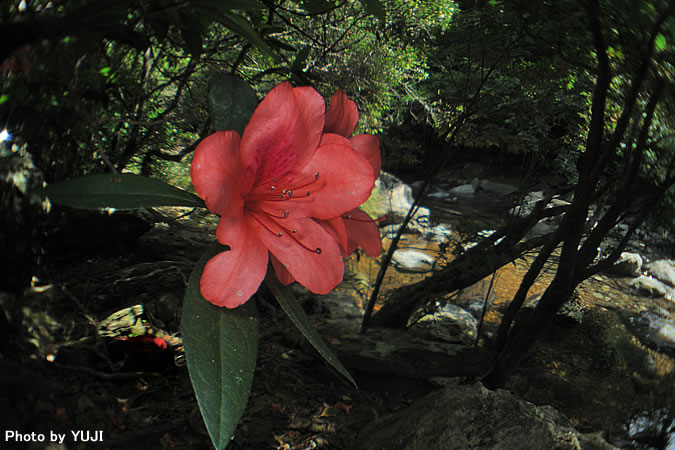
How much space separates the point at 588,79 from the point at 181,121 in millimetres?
409

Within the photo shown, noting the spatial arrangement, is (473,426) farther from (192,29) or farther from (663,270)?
(192,29)

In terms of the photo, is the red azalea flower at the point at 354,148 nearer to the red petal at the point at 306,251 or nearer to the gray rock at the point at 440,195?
the red petal at the point at 306,251

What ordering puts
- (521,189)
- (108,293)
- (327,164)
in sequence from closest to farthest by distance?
(327,164), (108,293), (521,189)

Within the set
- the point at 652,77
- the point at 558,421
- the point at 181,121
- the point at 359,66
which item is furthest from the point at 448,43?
the point at 558,421

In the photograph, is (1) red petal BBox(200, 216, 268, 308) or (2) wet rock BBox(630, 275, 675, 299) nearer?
(1) red petal BBox(200, 216, 268, 308)

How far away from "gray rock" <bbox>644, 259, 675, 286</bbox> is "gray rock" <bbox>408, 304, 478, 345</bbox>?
239 mm

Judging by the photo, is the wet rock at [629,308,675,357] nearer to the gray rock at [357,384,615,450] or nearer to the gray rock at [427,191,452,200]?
the gray rock at [357,384,615,450]

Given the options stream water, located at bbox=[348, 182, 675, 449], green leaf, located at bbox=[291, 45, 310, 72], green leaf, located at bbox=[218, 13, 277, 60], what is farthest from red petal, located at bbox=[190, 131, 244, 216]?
stream water, located at bbox=[348, 182, 675, 449]

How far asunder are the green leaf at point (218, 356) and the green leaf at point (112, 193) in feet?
0.16

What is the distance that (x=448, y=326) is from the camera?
0.71 metres

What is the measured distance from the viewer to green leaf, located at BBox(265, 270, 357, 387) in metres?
0.24

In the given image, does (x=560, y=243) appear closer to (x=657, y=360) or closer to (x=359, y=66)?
(x=657, y=360)

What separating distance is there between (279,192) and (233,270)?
7 centimetres

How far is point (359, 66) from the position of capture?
56 cm
